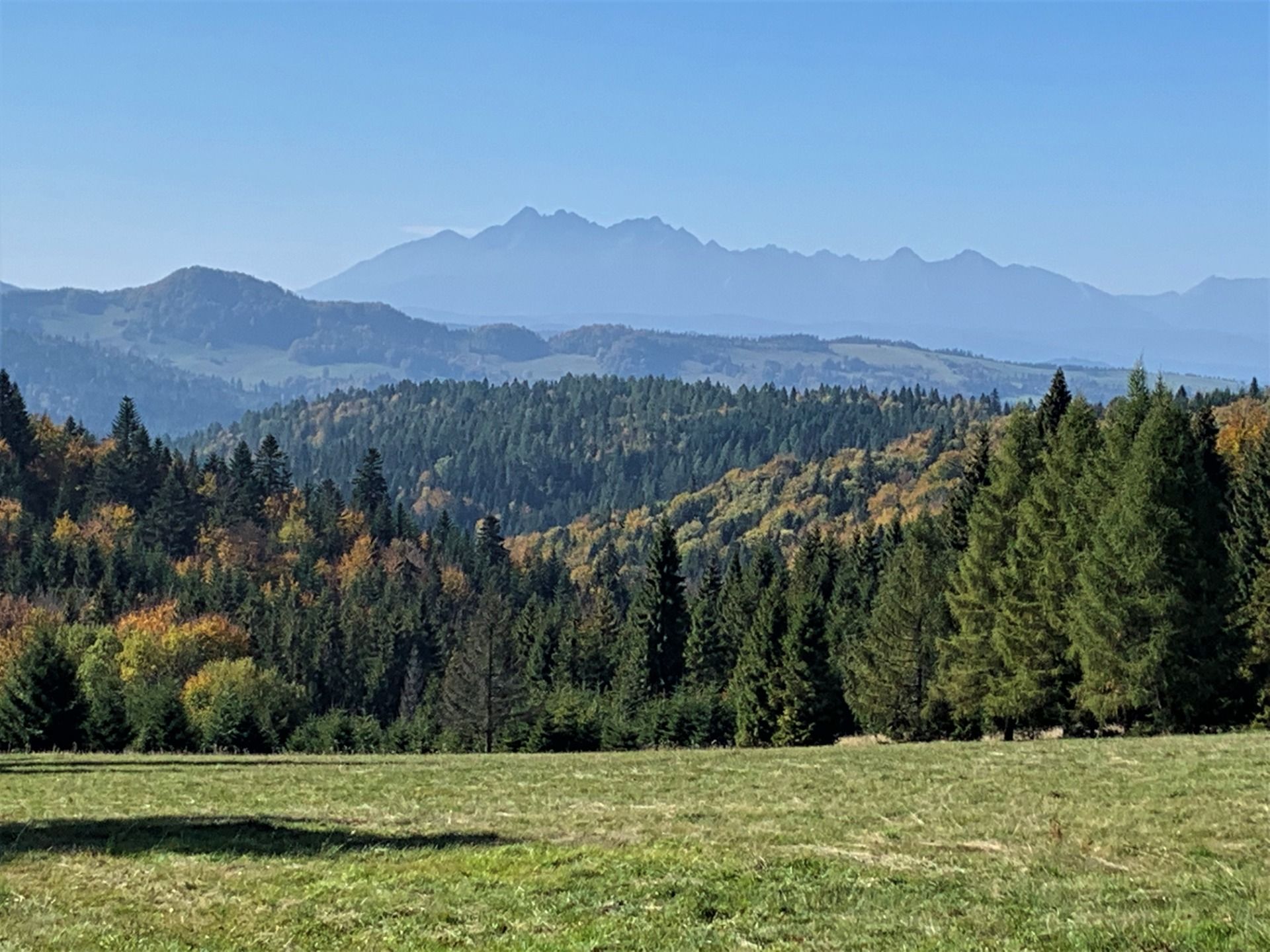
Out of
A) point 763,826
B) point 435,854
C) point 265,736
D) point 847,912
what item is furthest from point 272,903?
point 265,736

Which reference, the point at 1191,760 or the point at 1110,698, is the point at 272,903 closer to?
the point at 1191,760

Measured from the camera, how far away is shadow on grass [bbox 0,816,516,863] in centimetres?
2112

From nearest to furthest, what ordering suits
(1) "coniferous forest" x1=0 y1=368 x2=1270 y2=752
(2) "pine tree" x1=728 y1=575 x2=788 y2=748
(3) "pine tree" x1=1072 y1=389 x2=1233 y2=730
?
(3) "pine tree" x1=1072 y1=389 x2=1233 y2=730 → (1) "coniferous forest" x1=0 y1=368 x2=1270 y2=752 → (2) "pine tree" x1=728 y1=575 x2=788 y2=748

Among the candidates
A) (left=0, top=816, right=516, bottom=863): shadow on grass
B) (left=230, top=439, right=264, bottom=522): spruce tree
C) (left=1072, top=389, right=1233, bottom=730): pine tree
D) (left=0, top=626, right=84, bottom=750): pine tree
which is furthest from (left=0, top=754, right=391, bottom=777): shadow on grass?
(left=230, top=439, right=264, bottom=522): spruce tree

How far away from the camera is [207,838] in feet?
73.8

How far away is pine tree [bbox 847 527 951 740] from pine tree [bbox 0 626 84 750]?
122 feet

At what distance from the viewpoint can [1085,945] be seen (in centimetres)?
1341

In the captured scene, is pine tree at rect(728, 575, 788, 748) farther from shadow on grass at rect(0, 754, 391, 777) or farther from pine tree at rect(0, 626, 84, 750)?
pine tree at rect(0, 626, 84, 750)

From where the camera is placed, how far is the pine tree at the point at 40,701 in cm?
5903

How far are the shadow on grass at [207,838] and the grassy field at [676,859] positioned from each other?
10cm

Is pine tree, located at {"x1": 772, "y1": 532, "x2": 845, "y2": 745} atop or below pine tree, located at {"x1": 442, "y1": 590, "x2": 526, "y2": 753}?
atop

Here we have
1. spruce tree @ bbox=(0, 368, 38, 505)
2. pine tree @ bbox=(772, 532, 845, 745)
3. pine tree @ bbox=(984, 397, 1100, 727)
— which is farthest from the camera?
spruce tree @ bbox=(0, 368, 38, 505)

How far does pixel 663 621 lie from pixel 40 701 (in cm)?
4211

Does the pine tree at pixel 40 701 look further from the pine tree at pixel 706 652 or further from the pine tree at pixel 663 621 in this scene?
the pine tree at pixel 706 652
